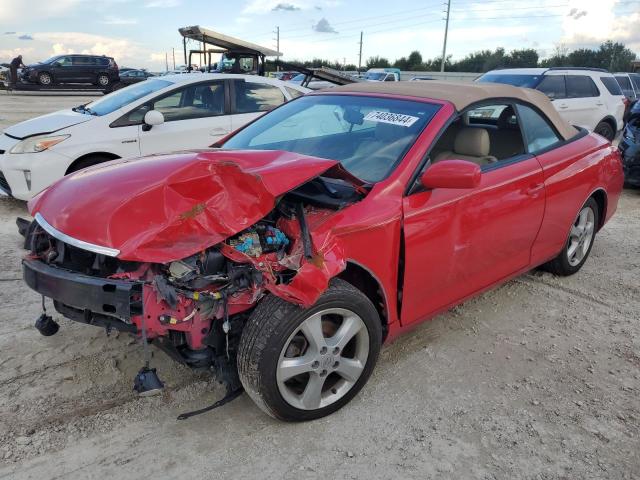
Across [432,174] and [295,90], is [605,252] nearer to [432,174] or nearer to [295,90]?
[432,174]

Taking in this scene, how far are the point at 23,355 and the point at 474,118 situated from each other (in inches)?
135

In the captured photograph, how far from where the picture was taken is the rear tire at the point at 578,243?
435 cm

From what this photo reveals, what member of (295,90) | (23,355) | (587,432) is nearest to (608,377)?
(587,432)

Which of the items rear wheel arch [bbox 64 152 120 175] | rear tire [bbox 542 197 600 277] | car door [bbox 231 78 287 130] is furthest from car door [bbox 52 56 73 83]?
rear tire [bbox 542 197 600 277]

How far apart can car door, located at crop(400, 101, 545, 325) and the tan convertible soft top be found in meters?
0.45

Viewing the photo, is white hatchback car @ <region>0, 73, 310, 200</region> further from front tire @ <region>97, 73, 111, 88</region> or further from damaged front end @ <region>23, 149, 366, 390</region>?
front tire @ <region>97, 73, 111, 88</region>

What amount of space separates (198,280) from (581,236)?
11.7ft

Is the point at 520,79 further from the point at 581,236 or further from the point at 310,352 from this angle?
the point at 310,352

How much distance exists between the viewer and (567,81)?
10.1 meters

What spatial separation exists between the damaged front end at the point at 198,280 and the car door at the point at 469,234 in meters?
0.58

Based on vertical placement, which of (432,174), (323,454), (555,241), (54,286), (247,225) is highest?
(432,174)

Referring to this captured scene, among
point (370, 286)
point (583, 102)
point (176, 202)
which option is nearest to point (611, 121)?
point (583, 102)

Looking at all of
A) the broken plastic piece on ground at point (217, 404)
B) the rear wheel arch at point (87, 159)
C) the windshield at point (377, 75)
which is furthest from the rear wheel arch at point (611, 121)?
the windshield at point (377, 75)

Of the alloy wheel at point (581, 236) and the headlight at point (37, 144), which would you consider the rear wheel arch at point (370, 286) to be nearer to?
the alloy wheel at point (581, 236)
